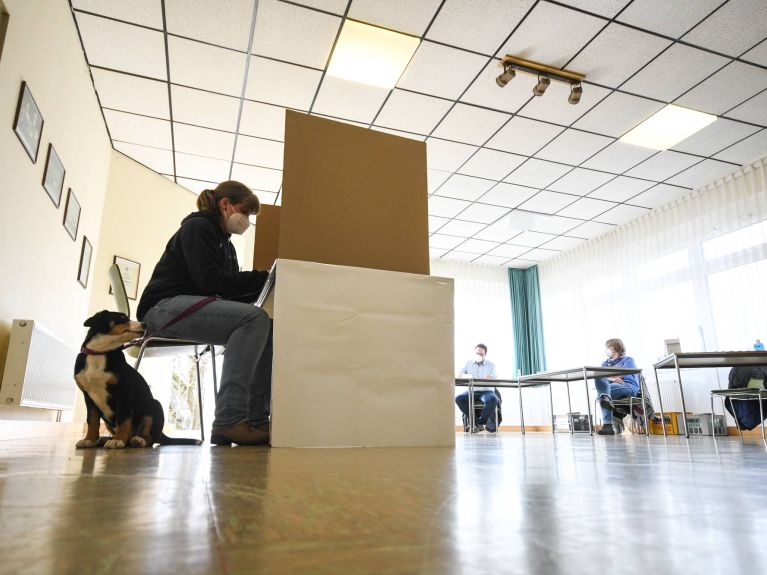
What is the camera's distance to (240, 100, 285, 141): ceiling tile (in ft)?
13.8

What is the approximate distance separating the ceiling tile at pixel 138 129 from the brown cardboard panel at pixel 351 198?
3.17m

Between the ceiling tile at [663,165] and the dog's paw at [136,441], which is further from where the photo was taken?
the ceiling tile at [663,165]

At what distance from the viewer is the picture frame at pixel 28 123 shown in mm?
2547

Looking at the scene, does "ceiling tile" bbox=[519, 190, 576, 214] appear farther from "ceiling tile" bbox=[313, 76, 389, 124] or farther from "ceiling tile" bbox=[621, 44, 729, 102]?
"ceiling tile" bbox=[313, 76, 389, 124]

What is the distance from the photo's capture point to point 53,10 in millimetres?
2945

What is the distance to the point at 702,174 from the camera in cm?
538

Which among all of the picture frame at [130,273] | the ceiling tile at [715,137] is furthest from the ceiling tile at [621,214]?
the picture frame at [130,273]

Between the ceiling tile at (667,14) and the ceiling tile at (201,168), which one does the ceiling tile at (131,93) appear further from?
the ceiling tile at (667,14)

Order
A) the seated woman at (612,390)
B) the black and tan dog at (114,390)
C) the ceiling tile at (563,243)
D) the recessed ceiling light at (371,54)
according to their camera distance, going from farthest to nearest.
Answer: the ceiling tile at (563,243), the seated woman at (612,390), the recessed ceiling light at (371,54), the black and tan dog at (114,390)

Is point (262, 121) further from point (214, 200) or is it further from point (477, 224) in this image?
point (477, 224)

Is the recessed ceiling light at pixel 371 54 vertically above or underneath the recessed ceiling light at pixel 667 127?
above

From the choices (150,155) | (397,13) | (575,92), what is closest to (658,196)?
(575,92)

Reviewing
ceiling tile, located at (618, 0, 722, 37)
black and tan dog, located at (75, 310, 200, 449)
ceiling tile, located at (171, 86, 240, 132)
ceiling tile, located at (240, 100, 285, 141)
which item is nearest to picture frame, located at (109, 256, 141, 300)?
ceiling tile, located at (171, 86, 240, 132)

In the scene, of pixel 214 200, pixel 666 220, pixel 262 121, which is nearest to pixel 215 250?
pixel 214 200
